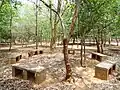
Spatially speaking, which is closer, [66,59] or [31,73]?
[66,59]

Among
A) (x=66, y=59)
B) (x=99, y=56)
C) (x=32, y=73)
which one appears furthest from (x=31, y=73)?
(x=99, y=56)

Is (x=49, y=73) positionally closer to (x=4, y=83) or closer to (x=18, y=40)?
(x=4, y=83)

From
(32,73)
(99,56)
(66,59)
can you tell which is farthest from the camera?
(99,56)

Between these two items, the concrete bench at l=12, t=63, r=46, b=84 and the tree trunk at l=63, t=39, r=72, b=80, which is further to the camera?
the tree trunk at l=63, t=39, r=72, b=80

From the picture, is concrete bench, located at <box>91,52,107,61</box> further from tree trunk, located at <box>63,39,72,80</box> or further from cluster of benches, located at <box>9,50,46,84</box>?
cluster of benches, located at <box>9,50,46,84</box>

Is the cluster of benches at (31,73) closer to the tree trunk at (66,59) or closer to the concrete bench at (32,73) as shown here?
the concrete bench at (32,73)

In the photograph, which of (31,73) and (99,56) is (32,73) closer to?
(31,73)

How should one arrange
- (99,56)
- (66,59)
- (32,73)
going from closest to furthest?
(66,59) → (32,73) → (99,56)

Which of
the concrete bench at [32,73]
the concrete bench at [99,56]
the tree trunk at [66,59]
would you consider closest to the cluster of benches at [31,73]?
the concrete bench at [32,73]

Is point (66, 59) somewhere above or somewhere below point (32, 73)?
above

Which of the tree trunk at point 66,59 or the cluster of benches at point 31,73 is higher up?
the tree trunk at point 66,59

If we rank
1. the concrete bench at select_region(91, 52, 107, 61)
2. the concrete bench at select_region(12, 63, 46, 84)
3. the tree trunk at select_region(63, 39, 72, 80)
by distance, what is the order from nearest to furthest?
the concrete bench at select_region(12, 63, 46, 84) → the tree trunk at select_region(63, 39, 72, 80) → the concrete bench at select_region(91, 52, 107, 61)

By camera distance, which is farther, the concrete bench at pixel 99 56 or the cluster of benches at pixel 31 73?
the concrete bench at pixel 99 56

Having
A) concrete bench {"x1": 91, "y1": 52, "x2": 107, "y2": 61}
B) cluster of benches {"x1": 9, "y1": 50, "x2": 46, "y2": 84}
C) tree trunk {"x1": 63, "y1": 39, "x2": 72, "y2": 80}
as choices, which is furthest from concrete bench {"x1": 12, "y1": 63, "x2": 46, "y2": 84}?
concrete bench {"x1": 91, "y1": 52, "x2": 107, "y2": 61}
